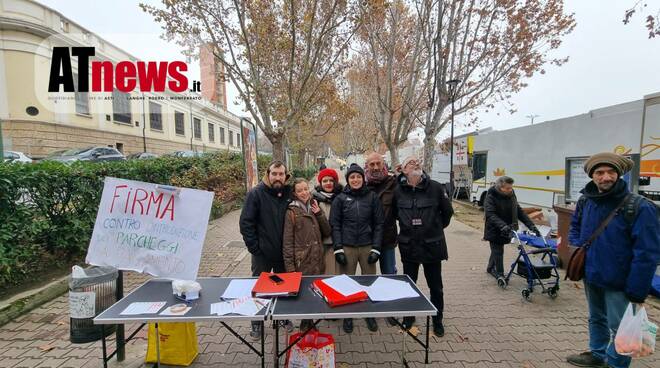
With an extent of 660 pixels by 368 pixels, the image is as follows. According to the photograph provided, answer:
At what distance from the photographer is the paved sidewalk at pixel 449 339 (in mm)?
2949

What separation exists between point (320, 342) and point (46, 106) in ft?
85.5

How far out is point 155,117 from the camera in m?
32.6

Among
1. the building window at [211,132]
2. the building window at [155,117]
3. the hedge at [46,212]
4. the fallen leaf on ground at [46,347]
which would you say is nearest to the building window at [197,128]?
the building window at [211,132]

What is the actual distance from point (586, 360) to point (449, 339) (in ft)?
3.88

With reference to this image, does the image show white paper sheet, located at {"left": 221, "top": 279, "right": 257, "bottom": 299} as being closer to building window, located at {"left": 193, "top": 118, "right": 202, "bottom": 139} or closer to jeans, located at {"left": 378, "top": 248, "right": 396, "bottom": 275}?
jeans, located at {"left": 378, "top": 248, "right": 396, "bottom": 275}

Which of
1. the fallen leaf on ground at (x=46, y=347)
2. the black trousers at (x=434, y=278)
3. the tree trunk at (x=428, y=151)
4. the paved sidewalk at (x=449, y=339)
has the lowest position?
the paved sidewalk at (x=449, y=339)

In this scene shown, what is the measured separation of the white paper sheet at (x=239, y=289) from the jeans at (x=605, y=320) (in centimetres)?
302

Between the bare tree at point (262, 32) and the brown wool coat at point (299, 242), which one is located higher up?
the bare tree at point (262, 32)

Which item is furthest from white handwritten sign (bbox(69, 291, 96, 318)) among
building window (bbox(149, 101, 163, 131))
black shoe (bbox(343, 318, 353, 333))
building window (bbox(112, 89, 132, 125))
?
building window (bbox(149, 101, 163, 131))

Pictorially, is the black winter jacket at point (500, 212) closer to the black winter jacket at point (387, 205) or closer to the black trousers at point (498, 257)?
the black trousers at point (498, 257)

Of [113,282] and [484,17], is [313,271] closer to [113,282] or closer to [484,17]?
[113,282]

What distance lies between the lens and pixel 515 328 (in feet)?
11.8

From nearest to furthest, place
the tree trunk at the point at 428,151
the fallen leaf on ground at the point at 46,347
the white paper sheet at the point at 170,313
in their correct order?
1. the white paper sheet at the point at 170,313
2. the fallen leaf on ground at the point at 46,347
3. the tree trunk at the point at 428,151

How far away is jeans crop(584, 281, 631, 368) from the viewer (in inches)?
101
